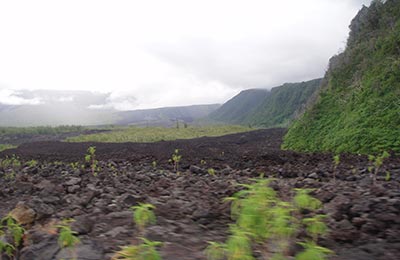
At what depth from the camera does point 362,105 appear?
15.6m

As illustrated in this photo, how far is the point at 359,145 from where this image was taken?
13445 millimetres

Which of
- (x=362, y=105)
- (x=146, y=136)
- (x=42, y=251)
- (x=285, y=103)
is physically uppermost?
(x=285, y=103)

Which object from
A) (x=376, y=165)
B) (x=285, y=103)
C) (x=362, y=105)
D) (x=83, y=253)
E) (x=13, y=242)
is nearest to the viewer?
(x=83, y=253)

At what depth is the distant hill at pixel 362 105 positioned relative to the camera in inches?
533

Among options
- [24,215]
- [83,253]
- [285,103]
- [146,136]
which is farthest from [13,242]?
[285,103]

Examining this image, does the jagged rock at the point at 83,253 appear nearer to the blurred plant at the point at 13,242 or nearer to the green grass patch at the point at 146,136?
the blurred plant at the point at 13,242

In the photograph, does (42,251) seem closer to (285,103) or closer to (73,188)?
(73,188)

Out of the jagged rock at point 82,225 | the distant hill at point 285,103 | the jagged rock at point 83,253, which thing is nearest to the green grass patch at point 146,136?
the jagged rock at point 82,225

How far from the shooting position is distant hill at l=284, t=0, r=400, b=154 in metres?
13.5

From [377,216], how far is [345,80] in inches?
687

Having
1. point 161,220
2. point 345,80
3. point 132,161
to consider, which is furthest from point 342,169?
point 345,80

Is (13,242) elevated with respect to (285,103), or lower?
lower

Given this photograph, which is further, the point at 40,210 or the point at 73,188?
the point at 73,188

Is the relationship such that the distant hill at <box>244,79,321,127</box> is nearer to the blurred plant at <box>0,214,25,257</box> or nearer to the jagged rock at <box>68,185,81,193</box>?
the jagged rock at <box>68,185,81,193</box>
